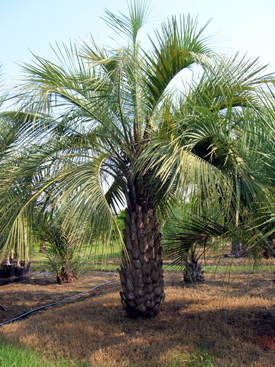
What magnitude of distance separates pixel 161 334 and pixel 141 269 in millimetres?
957

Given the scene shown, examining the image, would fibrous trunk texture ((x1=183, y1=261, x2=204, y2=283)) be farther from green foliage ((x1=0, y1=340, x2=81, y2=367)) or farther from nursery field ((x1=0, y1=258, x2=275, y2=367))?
green foliage ((x1=0, y1=340, x2=81, y2=367))

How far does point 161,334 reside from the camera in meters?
4.25

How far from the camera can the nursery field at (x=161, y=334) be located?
138 inches

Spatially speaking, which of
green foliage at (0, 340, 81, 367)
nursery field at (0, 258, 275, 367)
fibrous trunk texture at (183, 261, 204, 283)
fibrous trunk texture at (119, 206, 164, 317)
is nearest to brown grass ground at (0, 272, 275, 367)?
nursery field at (0, 258, 275, 367)

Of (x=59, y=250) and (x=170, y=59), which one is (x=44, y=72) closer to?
(x=170, y=59)

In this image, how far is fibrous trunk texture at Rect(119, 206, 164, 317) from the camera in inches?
189

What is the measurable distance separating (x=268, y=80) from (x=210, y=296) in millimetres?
4546

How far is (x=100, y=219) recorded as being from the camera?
344 centimetres

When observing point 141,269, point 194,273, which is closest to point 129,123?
point 141,269

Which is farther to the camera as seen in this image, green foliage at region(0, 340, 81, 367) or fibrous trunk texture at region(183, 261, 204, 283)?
fibrous trunk texture at region(183, 261, 204, 283)

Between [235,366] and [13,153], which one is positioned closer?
[235,366]

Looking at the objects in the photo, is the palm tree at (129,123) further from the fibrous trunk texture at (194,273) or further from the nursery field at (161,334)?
the fibrous trunk texture at (194,273)

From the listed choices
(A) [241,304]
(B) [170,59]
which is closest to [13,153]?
(B) [170,59]

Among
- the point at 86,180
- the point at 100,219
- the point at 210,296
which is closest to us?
the point at 100,219
